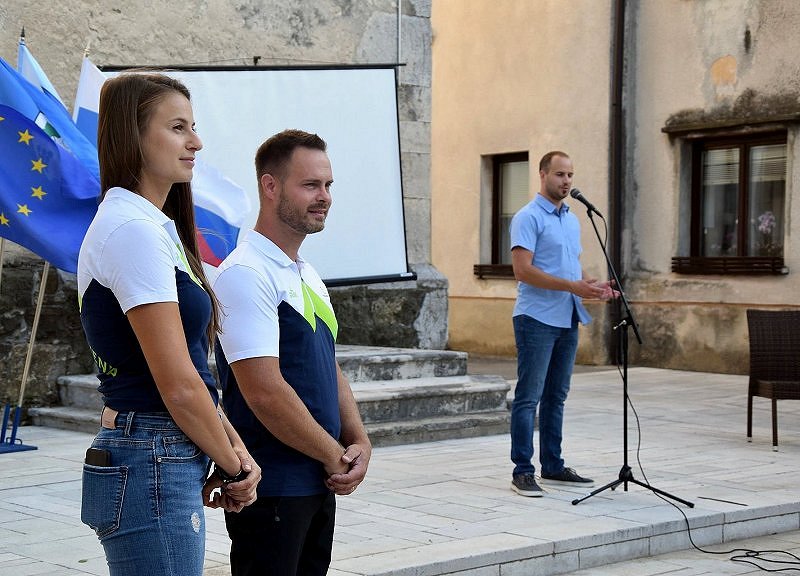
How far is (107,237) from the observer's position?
259cm

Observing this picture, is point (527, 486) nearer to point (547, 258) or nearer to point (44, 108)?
point (547, 258)

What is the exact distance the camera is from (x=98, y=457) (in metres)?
2.60

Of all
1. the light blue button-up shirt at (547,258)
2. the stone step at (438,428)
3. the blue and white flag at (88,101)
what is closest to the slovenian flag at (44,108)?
the blue and white flag at (88,101)

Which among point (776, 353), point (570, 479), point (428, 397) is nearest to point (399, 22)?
point (428, 397)

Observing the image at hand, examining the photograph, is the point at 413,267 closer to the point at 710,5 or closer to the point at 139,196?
the point at 710,5

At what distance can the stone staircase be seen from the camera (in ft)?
31.1

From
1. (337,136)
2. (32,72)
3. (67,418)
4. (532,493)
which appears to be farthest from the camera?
(337,136)

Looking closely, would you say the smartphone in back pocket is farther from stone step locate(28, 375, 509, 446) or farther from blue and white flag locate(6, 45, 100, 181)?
stone step locate(28, 375, 509, 446)

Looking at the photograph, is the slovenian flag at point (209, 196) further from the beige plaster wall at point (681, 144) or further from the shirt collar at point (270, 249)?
the beige plaster wall at point (681, 144)

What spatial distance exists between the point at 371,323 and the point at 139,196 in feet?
31.4

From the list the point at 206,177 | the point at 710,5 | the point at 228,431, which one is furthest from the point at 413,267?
the point at 228,431

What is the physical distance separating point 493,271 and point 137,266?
54.6ft

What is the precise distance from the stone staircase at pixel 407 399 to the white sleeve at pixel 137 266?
261 inches

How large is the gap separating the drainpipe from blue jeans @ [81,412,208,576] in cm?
1479
